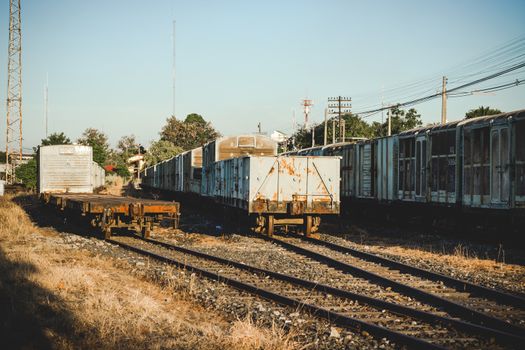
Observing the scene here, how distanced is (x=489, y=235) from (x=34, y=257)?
38.8 ft

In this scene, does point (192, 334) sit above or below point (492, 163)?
below

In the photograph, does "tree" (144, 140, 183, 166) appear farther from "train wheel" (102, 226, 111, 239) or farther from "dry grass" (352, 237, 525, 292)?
"dry grass" (352, 237, 525, 292)

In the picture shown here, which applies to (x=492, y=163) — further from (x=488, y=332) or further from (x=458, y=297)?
(x=488, y=332)

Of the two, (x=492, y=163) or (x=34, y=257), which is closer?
(x=34, y=257)

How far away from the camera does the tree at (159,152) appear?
72562mm

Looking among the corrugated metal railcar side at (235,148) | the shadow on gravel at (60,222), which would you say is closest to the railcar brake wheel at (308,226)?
the shadow on gravel at (60,222)

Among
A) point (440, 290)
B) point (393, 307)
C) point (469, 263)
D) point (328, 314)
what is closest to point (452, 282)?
point (440, 290)

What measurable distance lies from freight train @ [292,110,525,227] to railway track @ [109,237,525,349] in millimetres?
6423

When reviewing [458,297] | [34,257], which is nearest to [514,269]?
[458,297]

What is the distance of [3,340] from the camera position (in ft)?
16.5

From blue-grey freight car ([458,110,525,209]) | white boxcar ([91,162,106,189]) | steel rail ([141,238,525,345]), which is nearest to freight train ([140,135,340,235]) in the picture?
blue-grey freight car ([458,110,525,209])

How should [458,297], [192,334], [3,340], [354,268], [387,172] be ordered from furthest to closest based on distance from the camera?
[387,172]
[354,268]
[458,297]
[192,334]
[3,340]

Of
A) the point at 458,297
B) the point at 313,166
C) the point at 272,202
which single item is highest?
the point at 313,166

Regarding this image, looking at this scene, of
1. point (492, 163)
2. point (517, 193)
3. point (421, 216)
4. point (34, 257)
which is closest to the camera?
point (34, 257)
